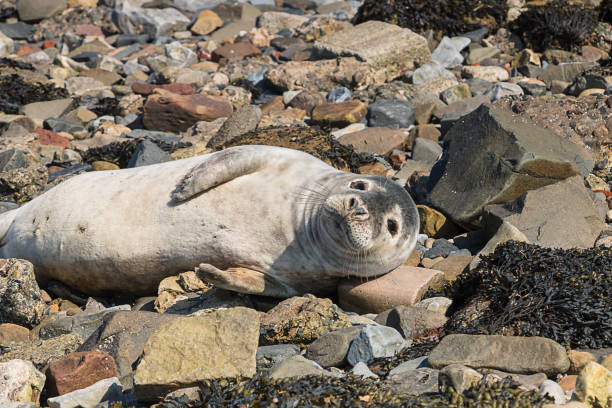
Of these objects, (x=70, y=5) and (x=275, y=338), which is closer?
(x=275, y=338)

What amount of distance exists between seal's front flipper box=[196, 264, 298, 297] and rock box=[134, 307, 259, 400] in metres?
0.99

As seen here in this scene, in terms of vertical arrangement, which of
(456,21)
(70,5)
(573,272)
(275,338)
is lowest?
(70,5)

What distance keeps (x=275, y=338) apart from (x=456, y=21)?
38.1ft

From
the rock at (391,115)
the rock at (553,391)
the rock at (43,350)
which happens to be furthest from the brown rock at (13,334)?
the rock at (391,115)

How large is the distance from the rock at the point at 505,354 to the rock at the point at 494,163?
271 cm

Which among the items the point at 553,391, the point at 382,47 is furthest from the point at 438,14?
the point at 553,391

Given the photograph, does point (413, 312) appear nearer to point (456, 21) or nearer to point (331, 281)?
point (331, 281)

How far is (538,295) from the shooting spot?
4477 millimetres

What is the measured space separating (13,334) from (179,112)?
19.0ft

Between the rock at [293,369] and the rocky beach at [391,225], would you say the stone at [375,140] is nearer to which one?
the rocky beach at [391,225]

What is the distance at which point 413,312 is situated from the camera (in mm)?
4633

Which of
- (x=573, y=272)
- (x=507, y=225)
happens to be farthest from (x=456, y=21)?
(x=573, y=272)

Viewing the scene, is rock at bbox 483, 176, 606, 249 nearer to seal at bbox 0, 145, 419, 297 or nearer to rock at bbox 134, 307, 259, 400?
seal at bbox 0, 145, 419, 297

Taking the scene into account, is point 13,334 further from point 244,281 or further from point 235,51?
point 235,51
